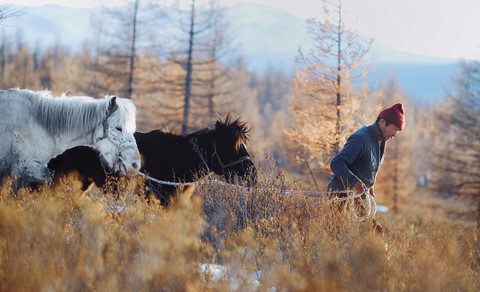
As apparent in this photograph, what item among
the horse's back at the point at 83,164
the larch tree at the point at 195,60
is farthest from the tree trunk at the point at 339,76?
the larch tree at the point at 195,60

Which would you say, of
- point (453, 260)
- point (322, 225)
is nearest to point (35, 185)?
point (322, 225)

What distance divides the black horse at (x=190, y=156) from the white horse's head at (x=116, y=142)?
3.37ft

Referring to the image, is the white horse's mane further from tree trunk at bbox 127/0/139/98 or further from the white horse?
tree trunk at bbox 127/0/139/98

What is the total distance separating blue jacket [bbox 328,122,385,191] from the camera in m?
7.02

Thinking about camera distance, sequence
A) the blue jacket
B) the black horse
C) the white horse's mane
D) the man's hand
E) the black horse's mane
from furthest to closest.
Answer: the black horse's mane < the black horse < the white horse's mane < the blue jacket < the man's hand

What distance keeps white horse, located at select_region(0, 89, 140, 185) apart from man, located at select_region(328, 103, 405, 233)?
7.97 feet

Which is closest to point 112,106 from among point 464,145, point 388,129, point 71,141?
point 71,141

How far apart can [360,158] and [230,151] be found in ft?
7.59

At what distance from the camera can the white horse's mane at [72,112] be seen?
24.7 ft

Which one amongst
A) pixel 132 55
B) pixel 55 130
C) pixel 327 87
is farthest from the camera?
pixel 132 55

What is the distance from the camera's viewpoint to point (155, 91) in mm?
30297

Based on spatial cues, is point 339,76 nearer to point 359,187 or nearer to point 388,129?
point 388,129

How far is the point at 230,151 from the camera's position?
9047 mm

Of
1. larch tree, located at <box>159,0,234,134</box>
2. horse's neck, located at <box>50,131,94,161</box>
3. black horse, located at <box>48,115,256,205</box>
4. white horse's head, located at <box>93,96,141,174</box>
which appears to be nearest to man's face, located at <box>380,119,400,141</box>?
black horse, located at <box>48,115,256,205</box>
